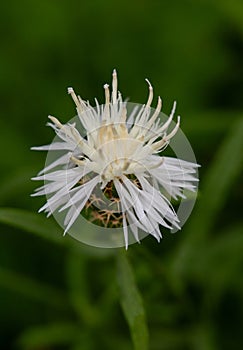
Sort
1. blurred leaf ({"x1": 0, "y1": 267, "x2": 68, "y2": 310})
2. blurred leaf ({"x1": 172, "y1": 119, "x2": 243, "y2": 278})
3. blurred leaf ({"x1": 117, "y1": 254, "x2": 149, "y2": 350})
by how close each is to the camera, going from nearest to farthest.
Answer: blurred leaf ({"x1": 117, "y1": 254, "x2": 149, "y2": 350}) < blurred leaf ({"x1": 172, "y1": 119, "x2": 243, "y2": 278}) < blurred leaf ({"x1": 0, "y1": 267, "x2": 68, "y2": 310})

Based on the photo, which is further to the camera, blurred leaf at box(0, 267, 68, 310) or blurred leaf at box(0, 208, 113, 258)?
blurred leaf at box(0, 267, 68, 310)

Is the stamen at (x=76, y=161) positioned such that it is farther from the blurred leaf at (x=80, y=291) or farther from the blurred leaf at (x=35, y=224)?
the blurred leaf at (x=80, y=291)

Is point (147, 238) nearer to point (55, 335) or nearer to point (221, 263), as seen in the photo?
point (221, 263)

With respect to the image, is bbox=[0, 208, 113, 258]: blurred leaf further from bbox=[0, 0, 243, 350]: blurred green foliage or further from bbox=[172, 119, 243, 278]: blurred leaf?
bbox=[172, 119, 243, 278]: blurred leaf

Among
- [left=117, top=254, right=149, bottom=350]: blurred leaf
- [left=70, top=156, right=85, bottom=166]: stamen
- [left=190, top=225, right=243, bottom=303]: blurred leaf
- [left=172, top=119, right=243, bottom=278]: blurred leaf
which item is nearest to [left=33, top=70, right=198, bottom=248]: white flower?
[left=70, top=156, right=85, bottom=166]: stamen

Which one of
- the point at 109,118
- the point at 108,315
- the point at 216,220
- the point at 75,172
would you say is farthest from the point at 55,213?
the point at 216,220

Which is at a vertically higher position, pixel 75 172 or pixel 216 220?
pixel 75 172

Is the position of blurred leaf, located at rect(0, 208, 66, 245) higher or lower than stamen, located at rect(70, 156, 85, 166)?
lower

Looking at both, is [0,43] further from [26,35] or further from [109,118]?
[109,118]
